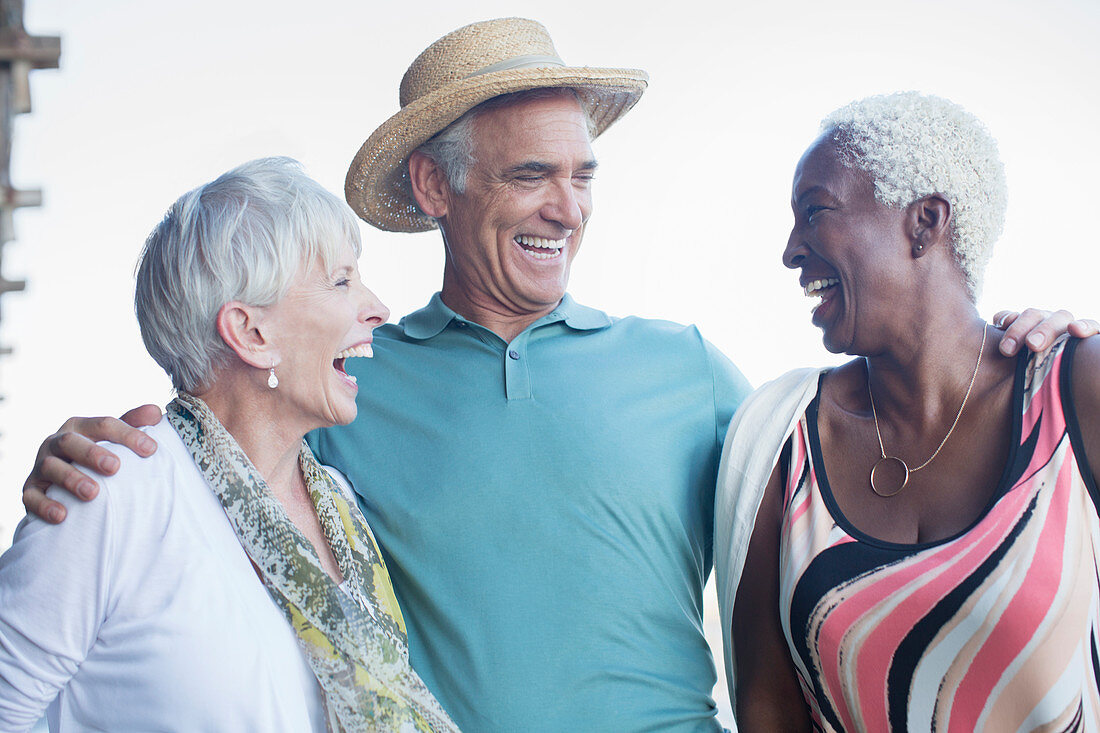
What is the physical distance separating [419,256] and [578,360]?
154 inches

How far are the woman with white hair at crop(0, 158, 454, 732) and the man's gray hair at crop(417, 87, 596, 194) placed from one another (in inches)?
18.0

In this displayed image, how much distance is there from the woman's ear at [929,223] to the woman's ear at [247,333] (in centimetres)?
101

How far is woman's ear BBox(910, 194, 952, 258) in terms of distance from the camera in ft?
4.66

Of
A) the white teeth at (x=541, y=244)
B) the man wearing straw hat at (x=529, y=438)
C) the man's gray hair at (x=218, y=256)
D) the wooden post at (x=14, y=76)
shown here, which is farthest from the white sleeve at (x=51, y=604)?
the wooden post at (x=14, y=76)

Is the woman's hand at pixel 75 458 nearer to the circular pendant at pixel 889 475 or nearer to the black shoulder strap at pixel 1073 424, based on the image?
the circular pendant at pixel 889 475

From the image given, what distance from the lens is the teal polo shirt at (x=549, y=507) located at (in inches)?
61.2

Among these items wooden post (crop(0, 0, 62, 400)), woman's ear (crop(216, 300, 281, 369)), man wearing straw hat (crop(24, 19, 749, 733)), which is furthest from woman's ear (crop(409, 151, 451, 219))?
wooden post (crop(0, 0, 62, 400))

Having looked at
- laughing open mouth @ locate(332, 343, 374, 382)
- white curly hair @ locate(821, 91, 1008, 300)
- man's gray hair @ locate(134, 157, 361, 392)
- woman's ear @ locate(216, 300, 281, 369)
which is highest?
white curly hair @ locate(821, 91, 1008, 300)

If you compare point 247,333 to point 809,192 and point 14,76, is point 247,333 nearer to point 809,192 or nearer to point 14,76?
point 809,192

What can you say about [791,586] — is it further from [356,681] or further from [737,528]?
[356,681]

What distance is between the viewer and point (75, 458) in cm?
120

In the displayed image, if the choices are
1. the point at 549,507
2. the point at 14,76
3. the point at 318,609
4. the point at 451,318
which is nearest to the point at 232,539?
the point at 318,609

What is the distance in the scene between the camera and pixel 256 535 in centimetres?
130

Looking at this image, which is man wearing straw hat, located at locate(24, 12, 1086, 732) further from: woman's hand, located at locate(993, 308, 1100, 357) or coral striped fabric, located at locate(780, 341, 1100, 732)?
woman's hand, located at locate(993, 308, 1100, 357)
